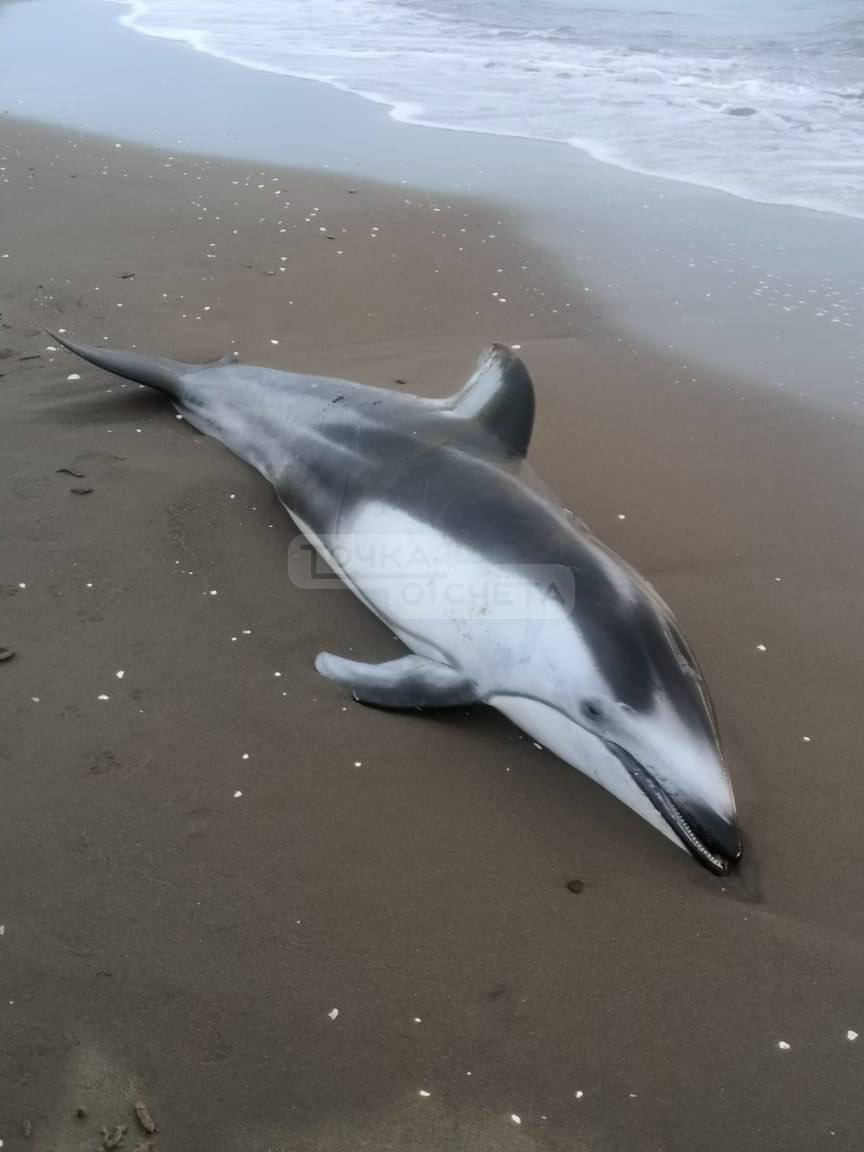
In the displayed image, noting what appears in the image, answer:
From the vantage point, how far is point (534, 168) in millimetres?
11969

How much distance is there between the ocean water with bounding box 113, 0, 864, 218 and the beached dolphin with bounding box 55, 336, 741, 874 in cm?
726

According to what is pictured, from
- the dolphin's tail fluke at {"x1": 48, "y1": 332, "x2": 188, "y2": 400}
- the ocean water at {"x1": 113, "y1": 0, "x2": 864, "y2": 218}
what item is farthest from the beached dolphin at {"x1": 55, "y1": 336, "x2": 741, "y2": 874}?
the ocean water at {"x1": 113, "y1": 0, "x2": 864, "y2": 218}

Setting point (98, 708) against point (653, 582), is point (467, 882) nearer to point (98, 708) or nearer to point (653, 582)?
point (98, 708)

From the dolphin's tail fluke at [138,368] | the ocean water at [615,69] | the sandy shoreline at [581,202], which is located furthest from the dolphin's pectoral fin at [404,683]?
the ocean water at [615,69]

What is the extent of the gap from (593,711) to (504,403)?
1935mm

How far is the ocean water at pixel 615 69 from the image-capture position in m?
12.8

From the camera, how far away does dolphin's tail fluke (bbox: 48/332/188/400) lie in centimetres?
685

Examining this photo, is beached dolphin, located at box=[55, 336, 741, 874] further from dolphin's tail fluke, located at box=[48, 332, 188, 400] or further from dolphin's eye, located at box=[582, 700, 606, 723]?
dolphin's tail fluke, located at box=[48, 332, 188, 400]

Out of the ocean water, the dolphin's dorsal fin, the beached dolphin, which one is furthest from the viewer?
the ocean water

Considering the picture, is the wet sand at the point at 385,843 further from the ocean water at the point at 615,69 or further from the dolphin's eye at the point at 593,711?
the ocean water at the point at 615,69

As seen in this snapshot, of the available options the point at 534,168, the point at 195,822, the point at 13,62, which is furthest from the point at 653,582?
the point at 13,62

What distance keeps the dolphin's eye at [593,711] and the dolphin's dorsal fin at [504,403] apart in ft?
5.36

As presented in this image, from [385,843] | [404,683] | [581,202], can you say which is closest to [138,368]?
[404,683]

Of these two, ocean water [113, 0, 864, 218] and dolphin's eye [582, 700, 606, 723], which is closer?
dolphin's eye [582, 700, 606, 723]
